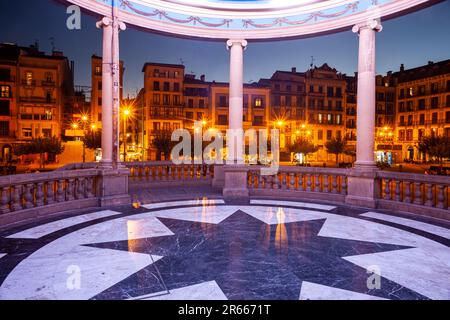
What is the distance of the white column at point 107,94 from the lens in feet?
31.3

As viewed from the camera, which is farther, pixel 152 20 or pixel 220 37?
pixel 220 37

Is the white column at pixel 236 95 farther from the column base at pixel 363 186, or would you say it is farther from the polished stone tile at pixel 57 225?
the polished stone tile at pixel 57 225

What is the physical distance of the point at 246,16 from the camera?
448 inches

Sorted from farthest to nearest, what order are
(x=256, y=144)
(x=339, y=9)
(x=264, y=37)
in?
1. (x=256, y=144)
2. (x=264, y=37)
3. (x=339, y=9)

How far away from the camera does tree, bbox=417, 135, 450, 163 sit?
1172 inches

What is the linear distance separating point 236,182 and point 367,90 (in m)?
5.33

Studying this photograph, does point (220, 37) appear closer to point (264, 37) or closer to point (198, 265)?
point (264, 37)

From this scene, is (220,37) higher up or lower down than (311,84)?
lower down

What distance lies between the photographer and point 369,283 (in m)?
4.12

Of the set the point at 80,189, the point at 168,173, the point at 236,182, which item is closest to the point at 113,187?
the point at 80,189

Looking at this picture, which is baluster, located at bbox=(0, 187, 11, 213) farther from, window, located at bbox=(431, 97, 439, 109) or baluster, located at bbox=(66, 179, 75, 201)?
window, located at bbox=(431, 97, 439, 109)

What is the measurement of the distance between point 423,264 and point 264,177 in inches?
282

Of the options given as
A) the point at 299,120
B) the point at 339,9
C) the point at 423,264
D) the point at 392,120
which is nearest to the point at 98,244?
the point at 423,264

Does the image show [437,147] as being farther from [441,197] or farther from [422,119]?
[422,119]
